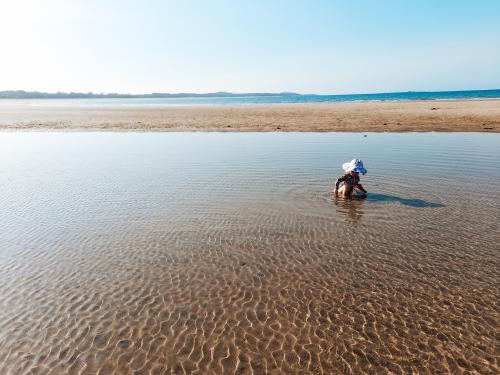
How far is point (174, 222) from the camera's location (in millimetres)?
10750

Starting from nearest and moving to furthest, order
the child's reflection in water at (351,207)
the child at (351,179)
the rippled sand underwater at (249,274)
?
the rippled sand underwater at (249,274), the child's reflection in water at (351,207), the child at (351,179)

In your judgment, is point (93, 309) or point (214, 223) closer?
point (93, 309)

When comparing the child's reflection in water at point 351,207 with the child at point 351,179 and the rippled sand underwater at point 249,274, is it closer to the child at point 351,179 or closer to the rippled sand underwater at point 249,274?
the rippled sand underwater at point 249,274

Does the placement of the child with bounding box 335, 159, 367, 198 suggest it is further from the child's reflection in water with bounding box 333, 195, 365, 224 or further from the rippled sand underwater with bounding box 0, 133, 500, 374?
the rippled sand underwater with bounding box 0, 133, 500, 374

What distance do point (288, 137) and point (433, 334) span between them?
24.1m

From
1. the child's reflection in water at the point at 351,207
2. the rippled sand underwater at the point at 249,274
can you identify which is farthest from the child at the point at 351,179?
the rippled sand underwater at the point at 249,274

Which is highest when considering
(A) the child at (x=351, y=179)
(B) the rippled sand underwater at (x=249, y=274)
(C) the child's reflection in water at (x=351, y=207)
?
(A) the child at (x=351, y=179)

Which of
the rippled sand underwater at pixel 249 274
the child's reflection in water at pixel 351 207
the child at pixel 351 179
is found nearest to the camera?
the rippled sand underwater at pixel 249 274

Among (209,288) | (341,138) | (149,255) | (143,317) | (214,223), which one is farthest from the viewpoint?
(341,138)

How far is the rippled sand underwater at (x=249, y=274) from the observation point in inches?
213

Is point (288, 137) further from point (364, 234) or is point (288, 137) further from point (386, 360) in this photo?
point (386, 360)

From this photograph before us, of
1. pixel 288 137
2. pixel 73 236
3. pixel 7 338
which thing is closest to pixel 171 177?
pixel 73 236

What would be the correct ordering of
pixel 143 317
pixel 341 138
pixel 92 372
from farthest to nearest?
1. pixel 341 138
2. pixel 143 317
3. pixel 92 372

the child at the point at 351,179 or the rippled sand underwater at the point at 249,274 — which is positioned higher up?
the child at the point at 351,179
